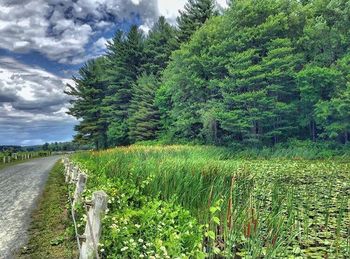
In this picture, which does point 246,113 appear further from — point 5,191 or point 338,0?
point 5,191

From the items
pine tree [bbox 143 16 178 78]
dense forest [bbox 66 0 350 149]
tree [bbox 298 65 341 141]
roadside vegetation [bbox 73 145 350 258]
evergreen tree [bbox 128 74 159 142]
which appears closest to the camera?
roadside vegetation [bbox 73 145 350 258]

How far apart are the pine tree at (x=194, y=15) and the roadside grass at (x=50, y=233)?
41133 mm

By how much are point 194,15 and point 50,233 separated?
4616 cm

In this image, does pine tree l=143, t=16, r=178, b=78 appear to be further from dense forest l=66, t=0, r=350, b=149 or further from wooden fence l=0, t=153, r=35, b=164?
wooden fence l=0, t=153, r=35, b=164

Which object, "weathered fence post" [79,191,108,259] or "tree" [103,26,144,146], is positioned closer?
"weathered fence post" [79,191,108,259]

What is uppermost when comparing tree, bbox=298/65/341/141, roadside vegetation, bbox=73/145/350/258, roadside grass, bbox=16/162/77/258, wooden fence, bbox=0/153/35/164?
tree, bbox=298/65/341/141

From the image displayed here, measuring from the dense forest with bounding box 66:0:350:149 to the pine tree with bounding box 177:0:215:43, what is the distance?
0.13m

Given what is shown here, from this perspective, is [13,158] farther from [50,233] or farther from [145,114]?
[50,233]

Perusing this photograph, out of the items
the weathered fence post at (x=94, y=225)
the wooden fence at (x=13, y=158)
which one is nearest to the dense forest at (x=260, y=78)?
the wooden fence at (x=13, y=158)

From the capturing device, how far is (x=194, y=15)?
51.8 metres

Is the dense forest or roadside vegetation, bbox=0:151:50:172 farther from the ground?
the dense forest

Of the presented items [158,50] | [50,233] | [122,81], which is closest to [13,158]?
[122,81]

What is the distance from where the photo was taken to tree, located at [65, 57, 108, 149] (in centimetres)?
6099

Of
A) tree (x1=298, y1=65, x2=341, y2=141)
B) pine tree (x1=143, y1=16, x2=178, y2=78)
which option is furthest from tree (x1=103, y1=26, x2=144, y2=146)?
tree (x1=298, y1=65, x2=341, y2=141)
